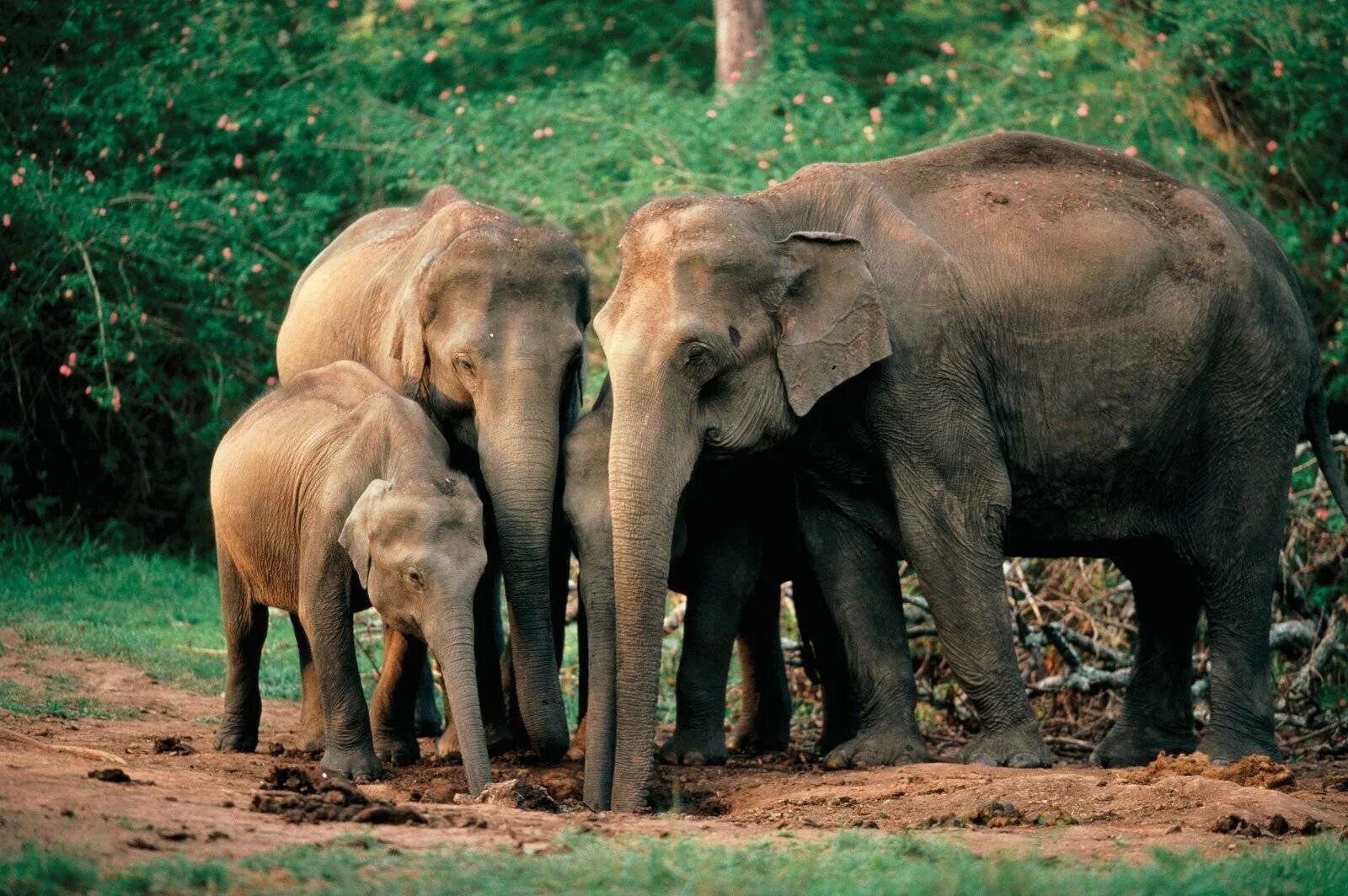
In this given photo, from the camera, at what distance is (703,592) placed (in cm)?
923

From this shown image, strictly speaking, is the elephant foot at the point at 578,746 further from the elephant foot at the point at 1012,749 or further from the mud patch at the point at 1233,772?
the mud patch at the point at 1233,772

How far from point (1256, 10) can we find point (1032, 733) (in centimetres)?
759

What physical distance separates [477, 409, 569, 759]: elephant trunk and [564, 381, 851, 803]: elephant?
13 cm

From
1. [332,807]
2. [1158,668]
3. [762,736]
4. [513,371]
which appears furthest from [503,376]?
[1158,668]

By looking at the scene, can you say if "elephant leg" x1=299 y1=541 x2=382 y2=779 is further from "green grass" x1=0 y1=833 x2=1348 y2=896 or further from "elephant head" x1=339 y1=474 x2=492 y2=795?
"green grass" x1=0 y1=833 x2=1348 y2=896

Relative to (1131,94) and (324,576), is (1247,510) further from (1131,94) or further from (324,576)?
(1131,94)

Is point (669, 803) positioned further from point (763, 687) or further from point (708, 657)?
point (763, 687)

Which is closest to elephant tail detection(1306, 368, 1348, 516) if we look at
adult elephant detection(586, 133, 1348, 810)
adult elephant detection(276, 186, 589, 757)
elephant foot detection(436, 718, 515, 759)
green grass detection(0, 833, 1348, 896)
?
adult elephant detection(586, 133, 1348, 810)

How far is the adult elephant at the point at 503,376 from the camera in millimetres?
8578

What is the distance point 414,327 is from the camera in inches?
368

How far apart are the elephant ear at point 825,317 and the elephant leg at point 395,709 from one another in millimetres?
1989

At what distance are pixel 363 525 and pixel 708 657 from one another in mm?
1786

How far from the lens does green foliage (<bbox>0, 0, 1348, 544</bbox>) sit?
14.5 metres

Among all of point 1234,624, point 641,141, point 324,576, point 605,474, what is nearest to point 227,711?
point 324,576
